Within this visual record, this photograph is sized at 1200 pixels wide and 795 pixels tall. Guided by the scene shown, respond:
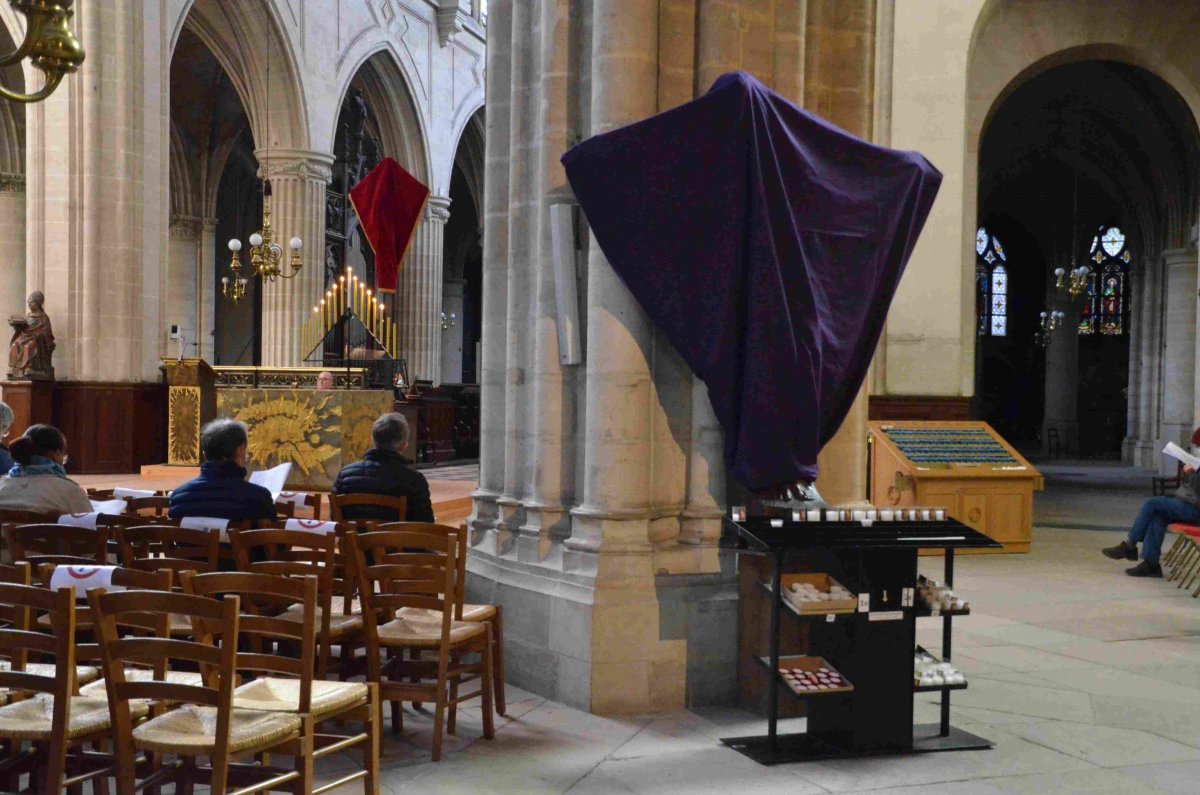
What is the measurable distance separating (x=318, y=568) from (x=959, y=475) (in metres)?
7.14

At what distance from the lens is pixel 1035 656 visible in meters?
6.27

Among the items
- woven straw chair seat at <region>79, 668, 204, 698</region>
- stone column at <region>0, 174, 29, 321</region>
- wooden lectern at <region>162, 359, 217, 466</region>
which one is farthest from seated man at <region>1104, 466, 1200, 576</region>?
stone column at <region>0, 174, 29, 321</region>

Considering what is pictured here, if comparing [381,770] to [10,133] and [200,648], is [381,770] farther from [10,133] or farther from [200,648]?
[10,133]

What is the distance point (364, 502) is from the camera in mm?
5805

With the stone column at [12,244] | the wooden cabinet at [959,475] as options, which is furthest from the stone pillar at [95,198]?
the wooden cabinet at [959,475]

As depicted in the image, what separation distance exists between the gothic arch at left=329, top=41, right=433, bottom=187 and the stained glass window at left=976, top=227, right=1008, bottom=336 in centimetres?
1699

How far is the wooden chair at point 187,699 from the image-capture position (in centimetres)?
290

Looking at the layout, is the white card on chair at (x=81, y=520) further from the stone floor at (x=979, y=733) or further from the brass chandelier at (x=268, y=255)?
the brass chandelier at (x=268, y=255)

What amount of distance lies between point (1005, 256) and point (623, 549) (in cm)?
3075

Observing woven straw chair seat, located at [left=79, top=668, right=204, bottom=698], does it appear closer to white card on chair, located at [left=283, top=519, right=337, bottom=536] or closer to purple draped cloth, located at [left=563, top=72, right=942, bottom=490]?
white card on chair, located at [left=283, top=519, right=337, bottom=536]

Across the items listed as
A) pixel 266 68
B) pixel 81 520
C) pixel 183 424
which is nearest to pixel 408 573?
pixel 81 520

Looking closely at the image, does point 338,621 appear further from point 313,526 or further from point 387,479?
point 387,479

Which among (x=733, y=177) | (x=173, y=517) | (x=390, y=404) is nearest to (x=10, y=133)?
(x=390, y=404)

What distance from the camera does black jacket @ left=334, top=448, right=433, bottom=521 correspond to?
5.89 m
